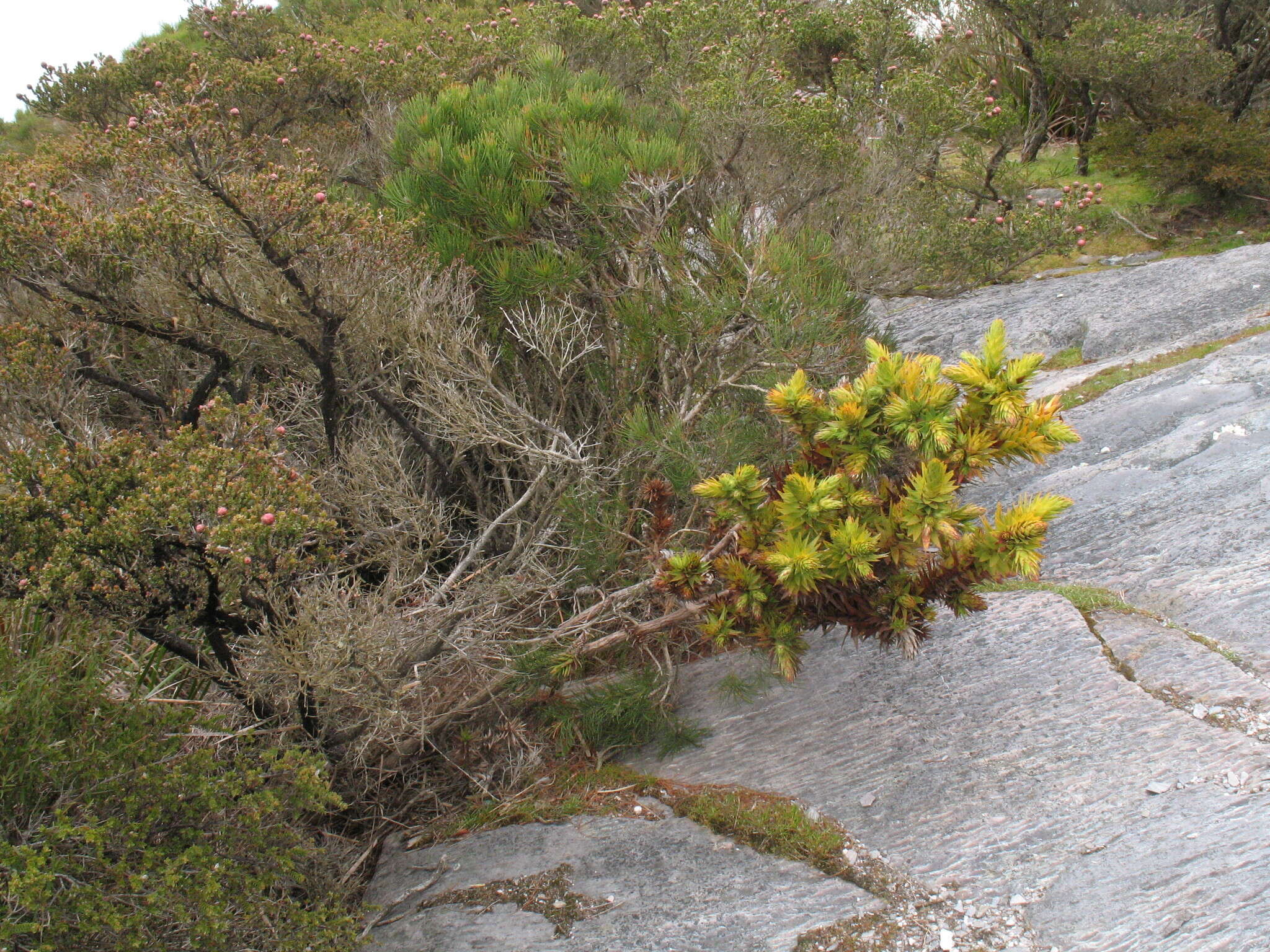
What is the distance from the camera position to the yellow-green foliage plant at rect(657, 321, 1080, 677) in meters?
3.22

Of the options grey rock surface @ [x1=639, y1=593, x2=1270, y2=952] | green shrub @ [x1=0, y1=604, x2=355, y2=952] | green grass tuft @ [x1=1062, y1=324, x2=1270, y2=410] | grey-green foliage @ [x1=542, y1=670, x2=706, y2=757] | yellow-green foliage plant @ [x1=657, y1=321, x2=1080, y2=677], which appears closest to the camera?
green shrub @ [x1=0, y1=604, x2=355, y2=952]

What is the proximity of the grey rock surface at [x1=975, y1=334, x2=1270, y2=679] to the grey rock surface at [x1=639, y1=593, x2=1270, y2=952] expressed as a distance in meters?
0.69

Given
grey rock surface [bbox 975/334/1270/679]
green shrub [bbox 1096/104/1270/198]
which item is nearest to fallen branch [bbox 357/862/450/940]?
grey rock surface [bbox 975/334/1270/679]

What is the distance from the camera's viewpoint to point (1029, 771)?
424 cm

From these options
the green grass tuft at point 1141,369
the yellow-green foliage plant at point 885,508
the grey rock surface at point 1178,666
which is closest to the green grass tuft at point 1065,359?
the green grass tuft at point 1141,369

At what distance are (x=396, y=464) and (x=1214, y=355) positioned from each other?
6.56 meters

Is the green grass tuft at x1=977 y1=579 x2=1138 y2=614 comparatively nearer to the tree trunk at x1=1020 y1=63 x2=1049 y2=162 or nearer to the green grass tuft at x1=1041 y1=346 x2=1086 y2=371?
the green grass tuft at x1=1041 y1=346 x2=1086 y2=371

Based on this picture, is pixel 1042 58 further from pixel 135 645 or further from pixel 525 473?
pixel 135 645

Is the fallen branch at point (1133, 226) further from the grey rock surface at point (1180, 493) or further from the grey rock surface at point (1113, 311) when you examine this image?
the grey rock surface at point (1180, 493)

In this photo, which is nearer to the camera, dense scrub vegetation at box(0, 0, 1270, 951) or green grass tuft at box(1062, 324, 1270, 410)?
dense scrub vegetation at box(0, 0, 1270, 951)

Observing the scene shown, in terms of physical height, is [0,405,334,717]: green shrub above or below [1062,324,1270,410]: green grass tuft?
above

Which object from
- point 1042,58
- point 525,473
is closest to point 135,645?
point 525,473

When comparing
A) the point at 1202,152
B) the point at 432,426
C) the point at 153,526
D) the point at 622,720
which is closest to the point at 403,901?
the point at 622,720

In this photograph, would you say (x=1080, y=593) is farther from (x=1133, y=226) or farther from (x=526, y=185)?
(x=1133, y=226)
